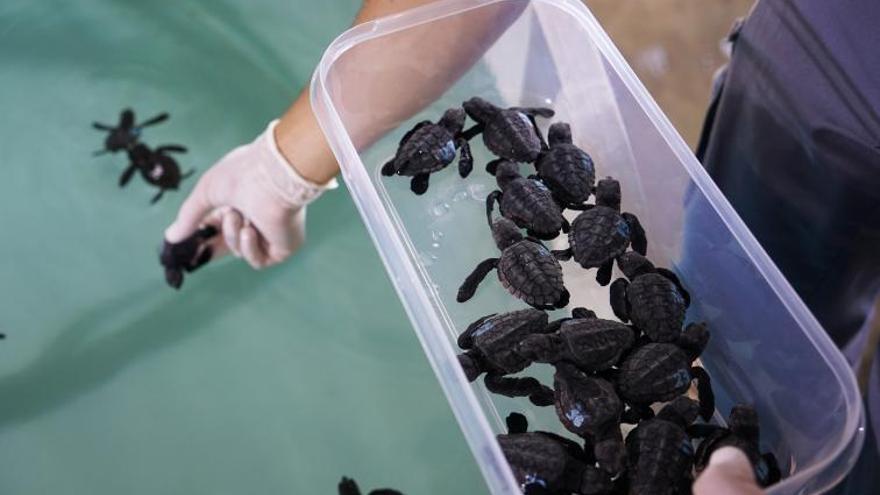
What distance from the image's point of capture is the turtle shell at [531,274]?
82cm

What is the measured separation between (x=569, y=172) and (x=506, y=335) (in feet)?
0.77

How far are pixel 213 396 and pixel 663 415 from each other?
3.21ft

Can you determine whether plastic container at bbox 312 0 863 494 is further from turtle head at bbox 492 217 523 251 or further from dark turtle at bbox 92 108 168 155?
dark turtle at bbox 92 108 168 155

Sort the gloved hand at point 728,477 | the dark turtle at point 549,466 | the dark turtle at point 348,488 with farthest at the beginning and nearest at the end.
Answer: the dark turtle at point 348,488
the dark turtle at point 549,466
the gloved hand at point 728,477

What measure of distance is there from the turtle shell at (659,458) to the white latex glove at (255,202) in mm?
595

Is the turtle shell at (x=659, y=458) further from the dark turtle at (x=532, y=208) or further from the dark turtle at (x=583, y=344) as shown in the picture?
the dark turtle at (x=532, y=208)

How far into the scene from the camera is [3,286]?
60.1 inches

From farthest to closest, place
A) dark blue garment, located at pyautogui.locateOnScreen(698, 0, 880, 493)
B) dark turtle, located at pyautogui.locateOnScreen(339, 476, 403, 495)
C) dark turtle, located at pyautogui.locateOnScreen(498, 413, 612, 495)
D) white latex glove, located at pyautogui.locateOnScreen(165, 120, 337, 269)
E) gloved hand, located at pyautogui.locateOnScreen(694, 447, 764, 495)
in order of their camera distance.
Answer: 1. dark turtle, located at pyautogui.locateOnScreen(339, 476, 403, 495)
2. white latex glove, located at pyautogui.locateOnScreen(165, 120, 337, 269)
3. dark blue garment, located at pyautogui.locateOnScreen(698, 0, 880, 493)
4. dark turtle, located at pyautogui.locateOnScreen(498, 413, 612, 495)
5. gloved hand, located at pyautogui.locateOnScreen(694, 447, 764, 495)

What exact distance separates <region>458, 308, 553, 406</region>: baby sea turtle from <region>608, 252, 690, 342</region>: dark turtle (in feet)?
0.30

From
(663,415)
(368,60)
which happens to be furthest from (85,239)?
(663,415)

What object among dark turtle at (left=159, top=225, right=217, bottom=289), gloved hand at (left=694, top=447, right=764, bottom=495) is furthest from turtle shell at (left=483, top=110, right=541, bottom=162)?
dark turtle at (left=159, top=225, right=217, bottom=289)

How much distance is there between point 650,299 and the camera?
792 millimetres

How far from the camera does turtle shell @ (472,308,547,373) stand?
763mm

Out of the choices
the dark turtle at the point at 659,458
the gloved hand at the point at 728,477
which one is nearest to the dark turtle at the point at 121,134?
the dark turtle at the point at 659,458
